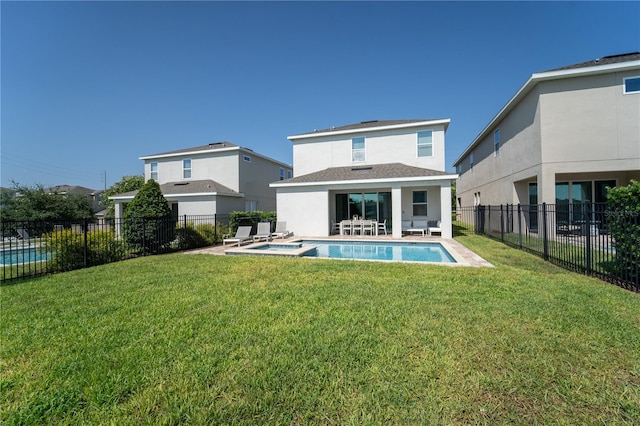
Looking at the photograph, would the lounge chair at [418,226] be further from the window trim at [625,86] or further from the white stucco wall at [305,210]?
the window trim at [625,86]

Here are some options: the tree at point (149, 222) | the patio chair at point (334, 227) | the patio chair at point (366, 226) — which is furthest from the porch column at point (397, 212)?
the tree at point (149, 222)

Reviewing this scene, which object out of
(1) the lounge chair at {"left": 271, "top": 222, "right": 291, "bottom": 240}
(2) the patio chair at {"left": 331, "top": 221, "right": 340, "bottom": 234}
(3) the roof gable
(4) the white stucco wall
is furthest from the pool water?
(3) the roof gable

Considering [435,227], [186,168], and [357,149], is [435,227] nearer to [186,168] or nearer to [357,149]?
[357,149]

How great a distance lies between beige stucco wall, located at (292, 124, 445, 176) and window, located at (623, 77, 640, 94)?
7.92 meters

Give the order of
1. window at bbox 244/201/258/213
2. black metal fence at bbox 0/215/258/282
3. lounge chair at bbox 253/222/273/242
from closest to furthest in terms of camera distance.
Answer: black metal fence at bbox 0/215/258/282
lounge chair at bbox 253/222/273/242
window at bbox 244/201/258/213

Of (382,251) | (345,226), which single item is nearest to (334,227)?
(345,226)

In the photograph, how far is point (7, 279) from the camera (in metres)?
7.12

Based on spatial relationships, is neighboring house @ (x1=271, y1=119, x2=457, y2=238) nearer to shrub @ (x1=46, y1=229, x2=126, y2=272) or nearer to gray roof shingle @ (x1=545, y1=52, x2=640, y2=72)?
gray roof shingle @ (x1=545, y1=52, x2=640, y2=72)

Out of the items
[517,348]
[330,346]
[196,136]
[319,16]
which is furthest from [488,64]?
Result: [196,136]

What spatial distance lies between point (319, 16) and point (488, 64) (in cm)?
1052

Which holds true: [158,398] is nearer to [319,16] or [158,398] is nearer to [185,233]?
[185,233]

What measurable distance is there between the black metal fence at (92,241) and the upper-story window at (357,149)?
1061 centimetres

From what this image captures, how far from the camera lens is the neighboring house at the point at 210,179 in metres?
19.7

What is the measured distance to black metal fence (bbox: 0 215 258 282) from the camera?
8.23 meters
